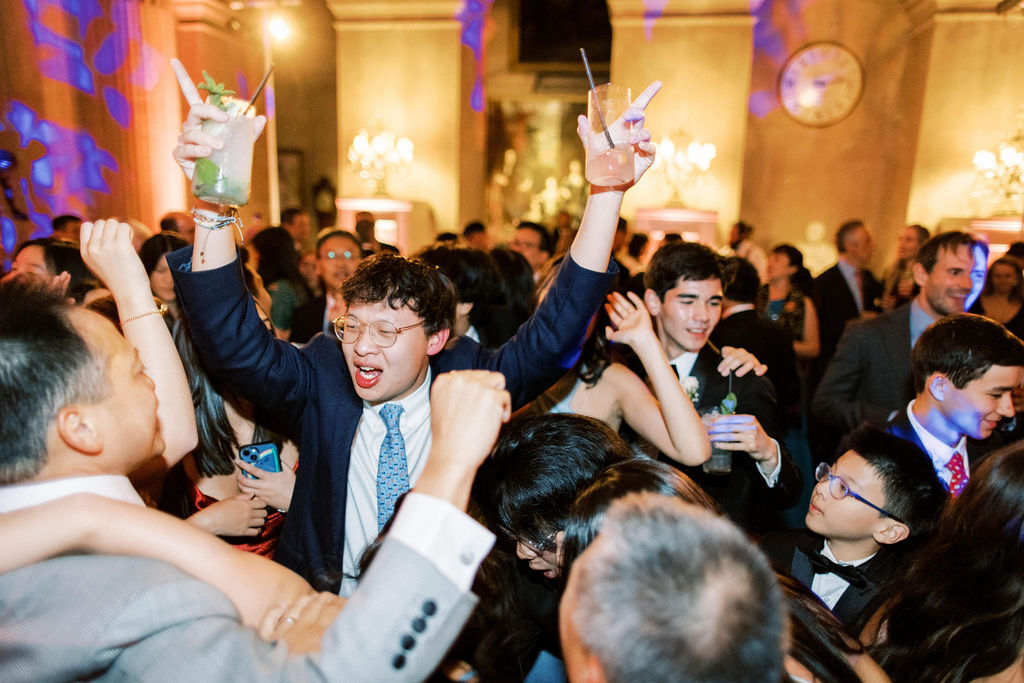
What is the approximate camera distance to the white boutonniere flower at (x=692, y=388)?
227 cm

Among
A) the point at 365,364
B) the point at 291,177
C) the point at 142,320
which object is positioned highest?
the point at 291,177

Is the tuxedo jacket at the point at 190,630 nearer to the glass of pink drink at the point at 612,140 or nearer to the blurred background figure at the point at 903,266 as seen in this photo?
the glass of pink drink at the point at 612,140

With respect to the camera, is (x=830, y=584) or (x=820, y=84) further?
(x=820, y=84)

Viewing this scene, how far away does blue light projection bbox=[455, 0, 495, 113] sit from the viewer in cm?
948

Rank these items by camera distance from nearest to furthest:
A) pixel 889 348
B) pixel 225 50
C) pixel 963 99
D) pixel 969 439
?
pixel 969 439, pixel 889 348, pixel 963 99, pixel 225 50

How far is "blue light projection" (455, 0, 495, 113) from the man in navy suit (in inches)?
339

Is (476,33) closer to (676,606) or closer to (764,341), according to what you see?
(764,341)

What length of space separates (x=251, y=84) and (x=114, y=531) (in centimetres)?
1038

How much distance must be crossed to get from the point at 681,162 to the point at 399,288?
23.9 ft

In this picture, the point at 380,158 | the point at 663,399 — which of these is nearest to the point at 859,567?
the point at 663,399

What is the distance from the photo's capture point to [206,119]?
121cm

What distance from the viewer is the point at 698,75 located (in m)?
8.07

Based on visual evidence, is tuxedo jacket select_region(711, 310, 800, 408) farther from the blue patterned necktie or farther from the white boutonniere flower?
the blue patterned necktie

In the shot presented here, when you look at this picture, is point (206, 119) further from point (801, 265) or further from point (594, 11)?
point (594, 11)
